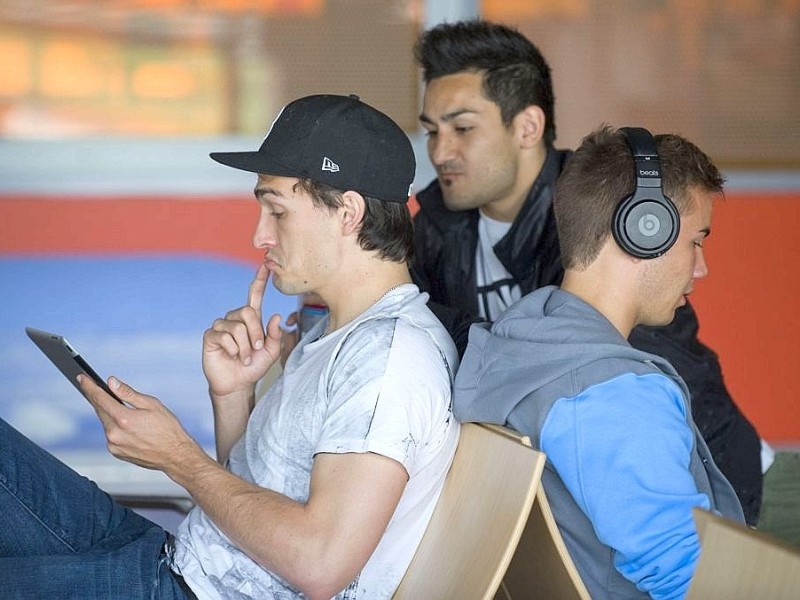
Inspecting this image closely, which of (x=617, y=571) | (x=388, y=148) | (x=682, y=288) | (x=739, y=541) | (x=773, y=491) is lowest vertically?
(x=773, y=491)

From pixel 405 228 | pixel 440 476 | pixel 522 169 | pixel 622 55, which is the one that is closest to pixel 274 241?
pixel 405 228

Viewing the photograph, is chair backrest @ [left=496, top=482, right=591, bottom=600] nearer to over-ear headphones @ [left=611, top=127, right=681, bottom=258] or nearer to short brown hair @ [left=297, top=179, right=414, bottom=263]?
over-ear headphones @ [left=611, top=127, right=681, bottom=258]

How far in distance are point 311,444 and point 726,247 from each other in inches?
102

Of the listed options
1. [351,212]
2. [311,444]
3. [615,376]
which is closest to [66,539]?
[311,444]

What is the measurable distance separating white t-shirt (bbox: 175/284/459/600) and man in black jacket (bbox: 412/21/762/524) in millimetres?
976

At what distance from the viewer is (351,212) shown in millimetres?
1899

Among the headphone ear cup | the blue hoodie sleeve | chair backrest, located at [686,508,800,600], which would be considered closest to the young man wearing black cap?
the blue hoodie sleeve

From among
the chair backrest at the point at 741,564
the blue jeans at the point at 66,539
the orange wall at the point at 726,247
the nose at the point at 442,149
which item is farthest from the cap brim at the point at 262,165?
the orange wall at the point at 726,247

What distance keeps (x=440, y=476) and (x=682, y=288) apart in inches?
19.0

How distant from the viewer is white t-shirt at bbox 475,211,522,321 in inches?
113

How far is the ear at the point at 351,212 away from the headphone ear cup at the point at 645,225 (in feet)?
1.35

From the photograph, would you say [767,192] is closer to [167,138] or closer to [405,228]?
[167,138]

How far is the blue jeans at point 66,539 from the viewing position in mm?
1836

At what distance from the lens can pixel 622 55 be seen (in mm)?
3932
